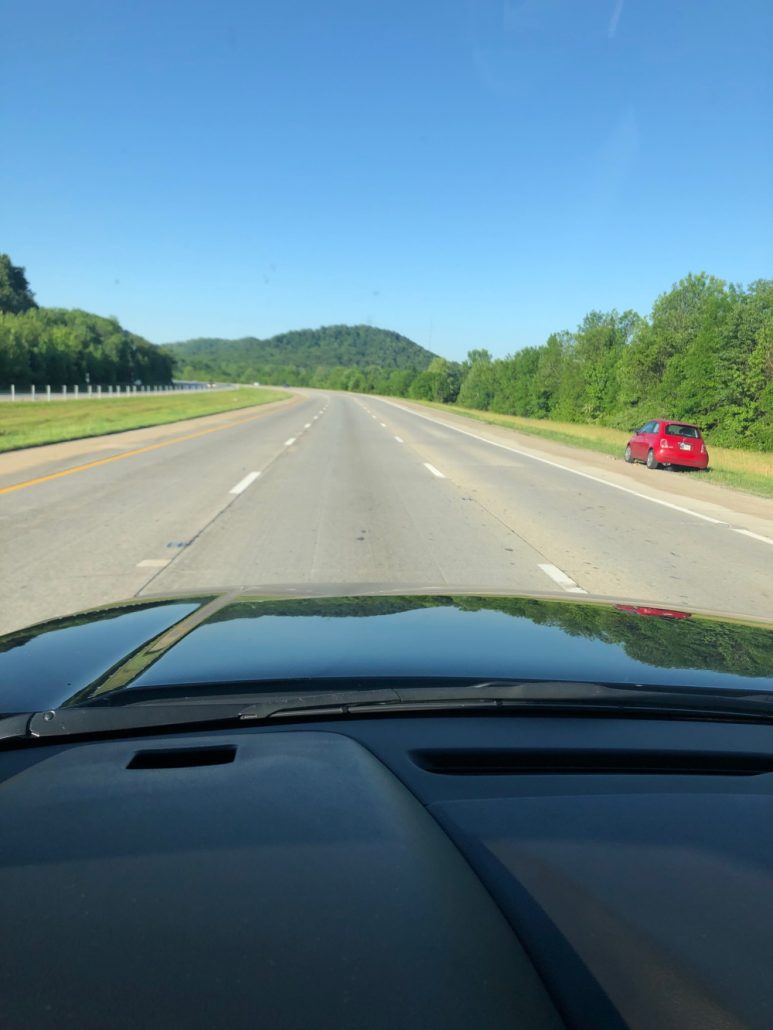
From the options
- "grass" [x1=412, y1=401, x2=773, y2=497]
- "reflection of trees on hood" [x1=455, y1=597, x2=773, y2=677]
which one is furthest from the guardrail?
"reflection of trees on hood" [x1=455, y1=597, x2=773, y2=677]

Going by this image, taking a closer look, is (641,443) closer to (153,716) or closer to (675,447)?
(675,447)

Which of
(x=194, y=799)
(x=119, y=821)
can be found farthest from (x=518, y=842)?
(x=119, y=821)

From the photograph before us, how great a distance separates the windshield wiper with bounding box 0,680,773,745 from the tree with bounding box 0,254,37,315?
509ft

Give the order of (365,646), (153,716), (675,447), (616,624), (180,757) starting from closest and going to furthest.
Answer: (180,757) → (153,716) → (365,646) → (616,624) → (675,447)

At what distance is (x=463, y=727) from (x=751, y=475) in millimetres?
25061

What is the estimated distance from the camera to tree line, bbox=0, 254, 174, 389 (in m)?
98.0

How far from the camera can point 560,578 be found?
27.6 ft

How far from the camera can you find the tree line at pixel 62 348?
322 feet

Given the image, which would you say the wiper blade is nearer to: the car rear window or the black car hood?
the black car hood

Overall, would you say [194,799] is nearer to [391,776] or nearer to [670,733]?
[391,776]

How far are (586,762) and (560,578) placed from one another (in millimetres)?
6250

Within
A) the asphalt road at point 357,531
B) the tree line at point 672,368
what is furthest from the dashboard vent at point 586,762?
the tree line at point 672,368

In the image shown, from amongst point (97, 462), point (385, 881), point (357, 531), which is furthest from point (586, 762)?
point (97, 462)

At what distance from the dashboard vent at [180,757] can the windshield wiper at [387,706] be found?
17cm
